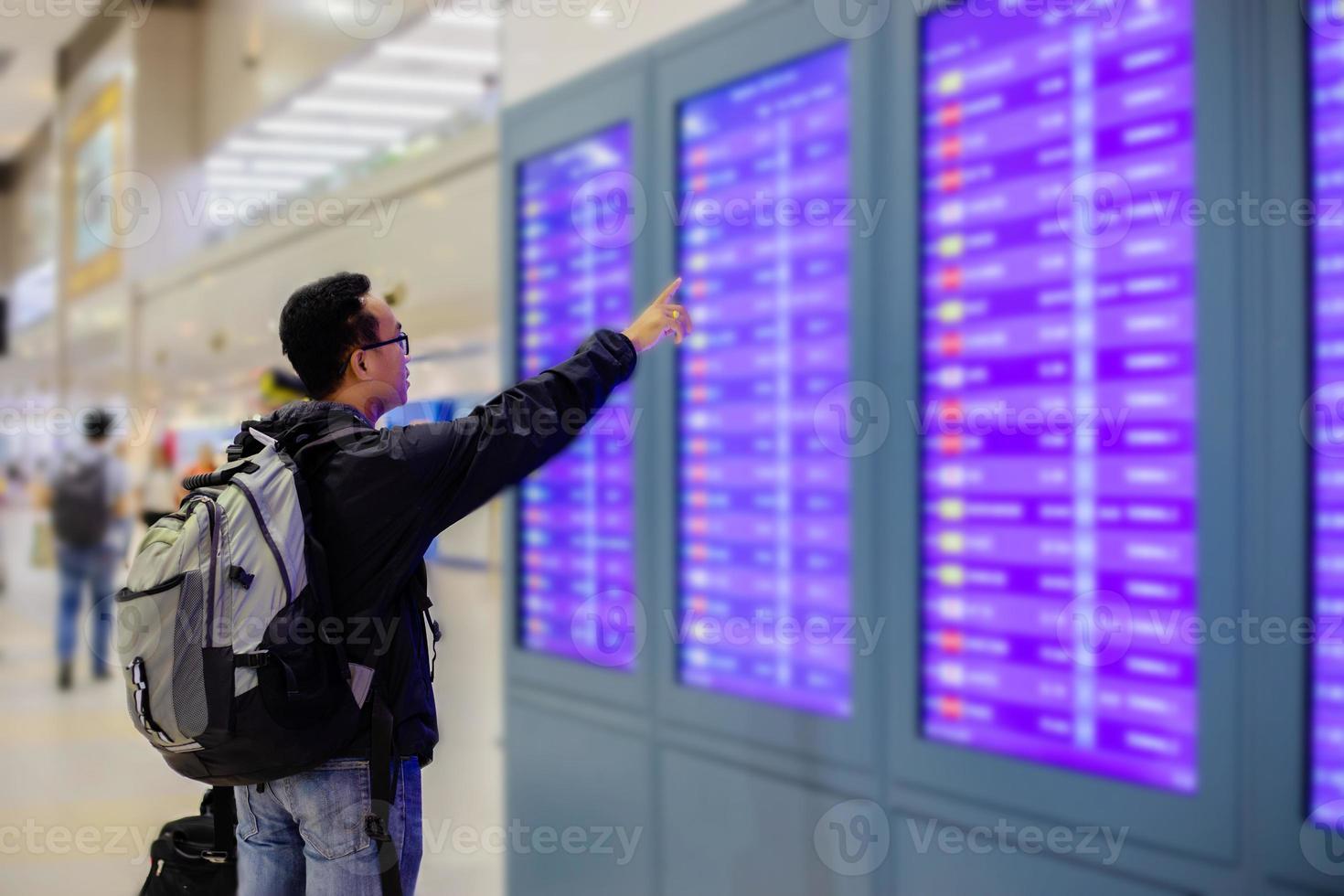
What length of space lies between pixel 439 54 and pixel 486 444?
387cm

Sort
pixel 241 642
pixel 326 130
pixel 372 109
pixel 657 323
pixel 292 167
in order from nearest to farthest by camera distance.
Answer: pixel 241 642, pixel 657 323, pixel 372 109, pixel 326 130, pixel 292 167

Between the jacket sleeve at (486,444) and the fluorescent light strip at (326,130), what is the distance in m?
4.03

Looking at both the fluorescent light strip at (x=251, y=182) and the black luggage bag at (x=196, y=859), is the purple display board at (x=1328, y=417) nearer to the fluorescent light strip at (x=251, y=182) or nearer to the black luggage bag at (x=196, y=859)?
the black luggage bag at (x=196, y=859)

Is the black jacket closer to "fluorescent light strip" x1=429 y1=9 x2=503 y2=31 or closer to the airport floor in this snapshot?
the airport floor

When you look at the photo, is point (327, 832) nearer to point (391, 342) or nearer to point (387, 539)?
point (387, 539)

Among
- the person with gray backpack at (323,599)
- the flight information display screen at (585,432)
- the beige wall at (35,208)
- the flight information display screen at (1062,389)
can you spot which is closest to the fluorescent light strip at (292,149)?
the flight information display screen at (585,432)

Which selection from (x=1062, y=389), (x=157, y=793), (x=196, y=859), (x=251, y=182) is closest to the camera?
(x=196, y=859)

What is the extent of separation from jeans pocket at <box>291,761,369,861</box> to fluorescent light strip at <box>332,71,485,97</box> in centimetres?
373

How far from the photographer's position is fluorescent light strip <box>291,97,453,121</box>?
5164mm

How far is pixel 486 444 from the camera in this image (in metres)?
1.78

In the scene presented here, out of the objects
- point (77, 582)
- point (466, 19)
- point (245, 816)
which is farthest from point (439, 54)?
point (77, 582)

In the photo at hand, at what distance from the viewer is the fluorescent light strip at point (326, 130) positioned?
563 cm

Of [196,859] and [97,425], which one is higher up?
[97,425]

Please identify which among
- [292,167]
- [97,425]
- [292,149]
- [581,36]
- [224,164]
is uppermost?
[224,164]
